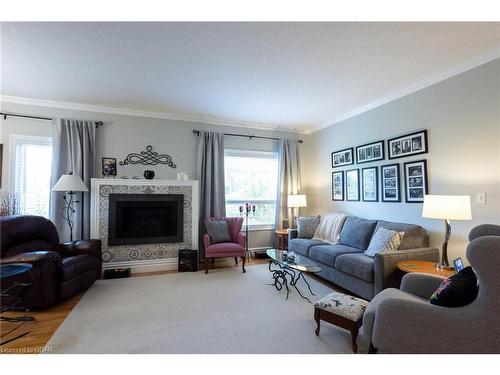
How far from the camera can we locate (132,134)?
4316mm

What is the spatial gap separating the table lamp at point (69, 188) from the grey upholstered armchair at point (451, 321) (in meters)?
3.94

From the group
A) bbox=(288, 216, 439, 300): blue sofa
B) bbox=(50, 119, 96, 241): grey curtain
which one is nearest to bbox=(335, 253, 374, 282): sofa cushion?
bbox=(288, 216, 439, 300): blue sofa

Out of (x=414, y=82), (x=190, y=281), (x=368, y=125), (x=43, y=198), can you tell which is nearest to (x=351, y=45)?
(x=414, y=82)

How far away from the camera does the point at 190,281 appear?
3547 mm

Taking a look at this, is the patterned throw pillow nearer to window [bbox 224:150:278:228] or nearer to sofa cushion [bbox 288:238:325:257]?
sofa cushion [bbox 288:238:325:257]

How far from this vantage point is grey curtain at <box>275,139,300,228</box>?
16.9ft

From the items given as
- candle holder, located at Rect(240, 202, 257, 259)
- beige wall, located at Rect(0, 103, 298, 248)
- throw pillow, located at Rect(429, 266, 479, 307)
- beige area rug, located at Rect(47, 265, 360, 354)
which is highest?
beige wall, located at Rect(0, 103, 298, 248)

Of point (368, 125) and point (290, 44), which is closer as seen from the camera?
point (290, 44)

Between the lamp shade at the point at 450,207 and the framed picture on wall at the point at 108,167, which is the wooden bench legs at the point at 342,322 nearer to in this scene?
the lamp shade at the point at 450,207

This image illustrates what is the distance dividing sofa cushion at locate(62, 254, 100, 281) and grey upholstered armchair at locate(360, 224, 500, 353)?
3.12 m

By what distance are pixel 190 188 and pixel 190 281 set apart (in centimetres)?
159

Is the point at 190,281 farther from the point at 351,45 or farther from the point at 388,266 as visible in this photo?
the point at 351,45

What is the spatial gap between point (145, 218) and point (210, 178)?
1.33m
